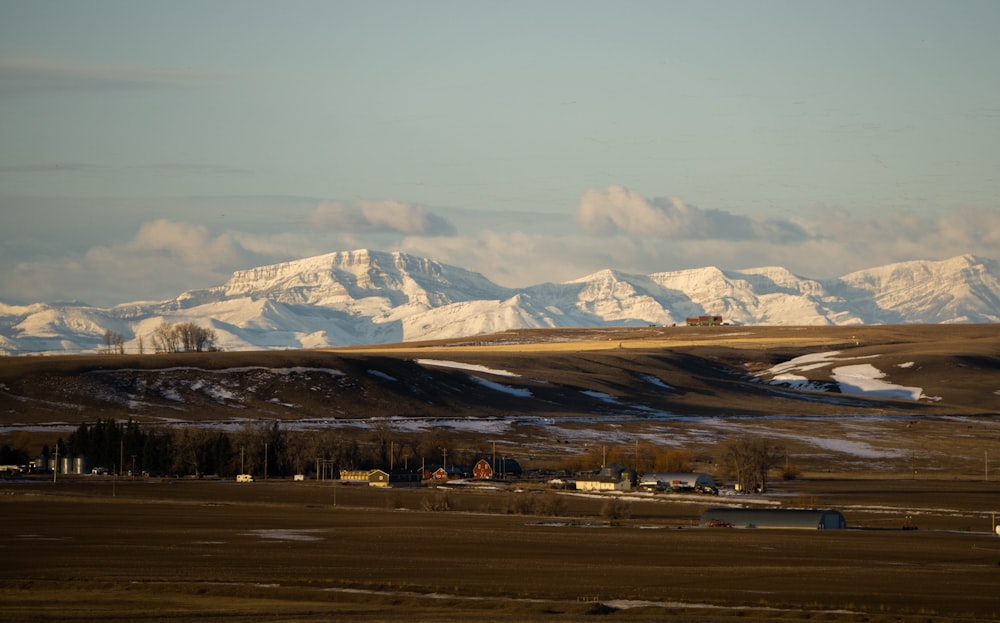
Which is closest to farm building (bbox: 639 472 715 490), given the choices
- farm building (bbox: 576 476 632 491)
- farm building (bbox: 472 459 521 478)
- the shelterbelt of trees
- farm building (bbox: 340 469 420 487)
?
farm building (bbox: 576 476 632 491)

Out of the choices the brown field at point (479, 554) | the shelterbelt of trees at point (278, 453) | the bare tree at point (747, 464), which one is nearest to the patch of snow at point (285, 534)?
the brown field at point (479, 554)

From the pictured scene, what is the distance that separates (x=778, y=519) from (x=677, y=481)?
140 ft

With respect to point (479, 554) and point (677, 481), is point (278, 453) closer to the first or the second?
point (677, 481)

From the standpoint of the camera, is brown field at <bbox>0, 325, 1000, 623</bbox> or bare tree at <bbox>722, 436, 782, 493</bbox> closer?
brown field at <bbox>0, 325, 1000, 623</bbox>

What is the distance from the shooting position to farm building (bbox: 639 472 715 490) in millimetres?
122625

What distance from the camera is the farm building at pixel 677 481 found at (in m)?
123

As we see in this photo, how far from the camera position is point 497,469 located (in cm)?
13512

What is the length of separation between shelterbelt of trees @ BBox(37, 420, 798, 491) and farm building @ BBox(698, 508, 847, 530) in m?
42.8

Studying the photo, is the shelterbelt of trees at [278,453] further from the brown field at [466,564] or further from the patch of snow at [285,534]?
the patch of snow at [285,534]

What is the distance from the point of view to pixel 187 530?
73.2m

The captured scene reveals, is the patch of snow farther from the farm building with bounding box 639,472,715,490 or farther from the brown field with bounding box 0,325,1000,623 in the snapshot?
the farm building with bounding box 639,472,715,490

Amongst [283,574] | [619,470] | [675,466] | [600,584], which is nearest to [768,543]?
[600,584]

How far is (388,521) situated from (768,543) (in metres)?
23.4

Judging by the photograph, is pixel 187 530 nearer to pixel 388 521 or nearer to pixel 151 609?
pixel 388 521
